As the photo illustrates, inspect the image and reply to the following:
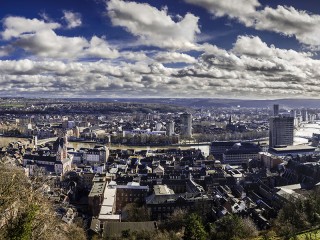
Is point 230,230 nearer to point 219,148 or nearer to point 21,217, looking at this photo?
point 21,217

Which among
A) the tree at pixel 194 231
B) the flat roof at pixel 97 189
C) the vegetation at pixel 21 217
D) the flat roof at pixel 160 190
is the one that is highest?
the vegetation at pixel 21 217

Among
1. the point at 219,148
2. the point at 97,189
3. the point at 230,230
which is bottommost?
the point at 219,148

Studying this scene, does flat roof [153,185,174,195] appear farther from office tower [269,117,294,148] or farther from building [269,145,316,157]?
office tower [269,117,294,148]

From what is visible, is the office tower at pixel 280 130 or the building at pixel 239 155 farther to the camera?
the office tower at pixel 280 130

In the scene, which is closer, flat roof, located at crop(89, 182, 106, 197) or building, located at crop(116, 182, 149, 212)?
flat roof, located at crop(89, 182, 106, 197)

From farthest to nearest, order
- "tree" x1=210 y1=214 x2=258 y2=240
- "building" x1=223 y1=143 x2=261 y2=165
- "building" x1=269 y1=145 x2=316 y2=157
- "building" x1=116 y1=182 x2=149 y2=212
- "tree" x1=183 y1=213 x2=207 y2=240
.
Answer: "building" x1=269 y1=145 x2=316 y2=157 < "building" x1=223 y1=143 x2=261 y2=165 < "building" x1=116 y1=182 x2=149 y2=212 < "tree" x1=210 y1=214 x2=258 y2=240 < "tree" x1=183 y1=213 x2=207 y2=240

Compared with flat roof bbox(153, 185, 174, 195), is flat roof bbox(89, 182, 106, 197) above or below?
above

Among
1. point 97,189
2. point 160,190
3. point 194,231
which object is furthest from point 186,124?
point 194,231

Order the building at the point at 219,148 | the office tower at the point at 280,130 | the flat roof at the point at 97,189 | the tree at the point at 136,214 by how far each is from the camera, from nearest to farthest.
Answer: the tree at the point at 136,214 → the flat roof at the point at 97,189 → the building at the point at 219,148 → the office tower at the point at 280,130

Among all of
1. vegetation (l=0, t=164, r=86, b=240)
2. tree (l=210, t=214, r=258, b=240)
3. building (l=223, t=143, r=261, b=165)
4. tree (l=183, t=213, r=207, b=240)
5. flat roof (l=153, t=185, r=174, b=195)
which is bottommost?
building (l=223, t=143, r=261, b=165)

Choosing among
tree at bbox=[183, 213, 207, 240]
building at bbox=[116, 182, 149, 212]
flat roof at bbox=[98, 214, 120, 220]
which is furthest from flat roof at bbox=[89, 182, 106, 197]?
tree at bbox=[183, 213, 207, 240]

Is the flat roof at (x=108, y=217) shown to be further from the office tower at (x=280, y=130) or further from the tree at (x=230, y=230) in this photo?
the office tower at (x=280, y=130)

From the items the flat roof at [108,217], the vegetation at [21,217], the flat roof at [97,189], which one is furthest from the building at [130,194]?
the vegetation at [21,217]

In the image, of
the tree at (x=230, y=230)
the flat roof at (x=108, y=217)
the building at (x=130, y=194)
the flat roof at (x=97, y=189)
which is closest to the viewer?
the tree at (x=230, y=230)
